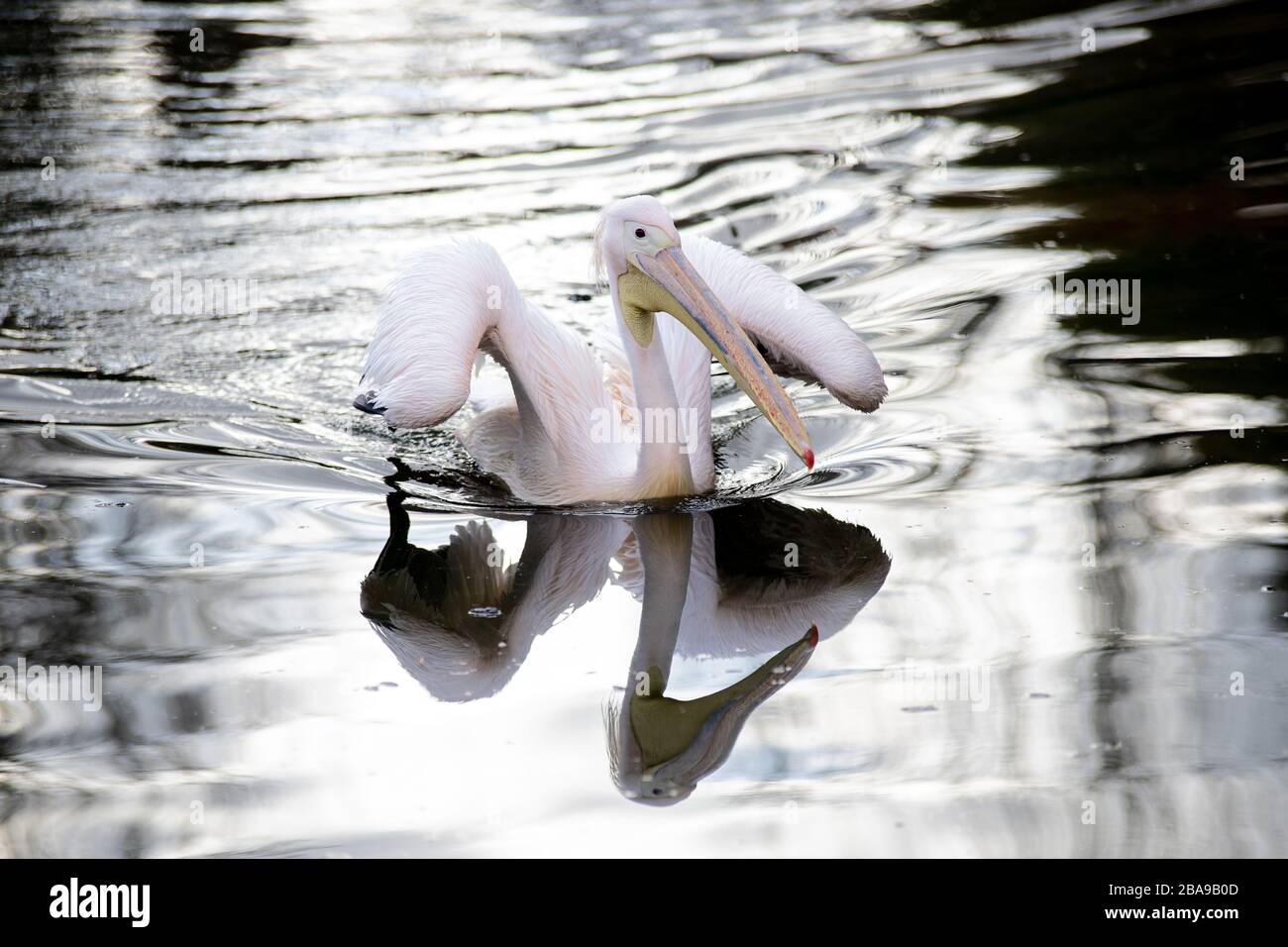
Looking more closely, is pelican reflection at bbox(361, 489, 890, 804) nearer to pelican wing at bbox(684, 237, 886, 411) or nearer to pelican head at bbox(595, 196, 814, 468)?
pelican head at bbox(595, 196, 814, 468)

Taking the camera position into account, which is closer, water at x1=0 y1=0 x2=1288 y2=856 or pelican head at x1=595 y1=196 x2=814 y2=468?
water at x1=0 y1=0 x2=1288 y2=856

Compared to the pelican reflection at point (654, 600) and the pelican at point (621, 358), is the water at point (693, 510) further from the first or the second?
the pelican at point (621, 358)

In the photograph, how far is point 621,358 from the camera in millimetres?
5309

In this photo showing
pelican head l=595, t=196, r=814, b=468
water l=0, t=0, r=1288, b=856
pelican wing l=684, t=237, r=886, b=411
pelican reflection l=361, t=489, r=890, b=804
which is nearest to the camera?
water l=0, t=0, r=1288, b=856

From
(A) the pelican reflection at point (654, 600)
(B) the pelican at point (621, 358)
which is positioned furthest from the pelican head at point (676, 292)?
(A) the pelican reflection at point (654, 600)

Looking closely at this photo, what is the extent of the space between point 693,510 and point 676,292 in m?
0.67

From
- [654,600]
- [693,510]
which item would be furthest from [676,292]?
[654,600]

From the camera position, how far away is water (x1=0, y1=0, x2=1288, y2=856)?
3244 mm

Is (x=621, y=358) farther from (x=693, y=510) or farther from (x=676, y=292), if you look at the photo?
(x=676, y=292)

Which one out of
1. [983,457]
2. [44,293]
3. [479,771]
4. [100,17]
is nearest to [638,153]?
[44,293]

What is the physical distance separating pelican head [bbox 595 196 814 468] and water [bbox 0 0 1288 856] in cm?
43

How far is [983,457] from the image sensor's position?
4918 millimetres

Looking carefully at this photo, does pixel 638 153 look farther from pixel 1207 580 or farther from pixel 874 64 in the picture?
pixel 1207 580

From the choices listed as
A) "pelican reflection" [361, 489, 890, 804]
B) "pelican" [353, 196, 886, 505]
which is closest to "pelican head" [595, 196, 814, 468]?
"pelican" [353, 196, 886, 505]
